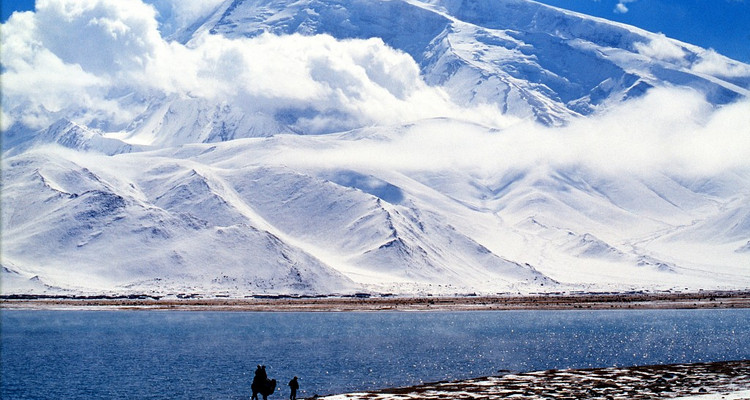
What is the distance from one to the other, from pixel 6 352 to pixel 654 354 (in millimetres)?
66959

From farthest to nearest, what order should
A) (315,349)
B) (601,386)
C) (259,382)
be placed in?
(315,349) < (601,386) < (259,382)

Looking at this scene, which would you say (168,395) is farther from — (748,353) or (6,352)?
(748,353)

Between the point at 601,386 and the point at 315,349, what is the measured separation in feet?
134

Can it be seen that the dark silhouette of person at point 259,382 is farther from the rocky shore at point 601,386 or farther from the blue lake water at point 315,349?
the blue lake water at point 315,349

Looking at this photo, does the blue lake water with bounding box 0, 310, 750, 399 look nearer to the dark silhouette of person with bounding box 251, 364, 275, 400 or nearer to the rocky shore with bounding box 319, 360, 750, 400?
the rocky shore with bounding box 319, 360, 750, 400

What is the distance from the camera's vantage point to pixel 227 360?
86.4 meters

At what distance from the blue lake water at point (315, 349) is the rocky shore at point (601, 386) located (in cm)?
615

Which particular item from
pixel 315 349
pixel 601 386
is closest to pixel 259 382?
pixel 601 386

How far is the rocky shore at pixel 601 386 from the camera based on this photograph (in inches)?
2244

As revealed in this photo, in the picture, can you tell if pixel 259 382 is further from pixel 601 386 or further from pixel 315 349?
pixel 315 349

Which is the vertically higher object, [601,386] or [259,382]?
[259,382]

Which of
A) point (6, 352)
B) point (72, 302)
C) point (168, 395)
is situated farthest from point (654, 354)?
point (72, 302)

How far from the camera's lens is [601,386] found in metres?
60.9

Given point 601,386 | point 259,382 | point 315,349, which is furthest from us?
point 315,349
